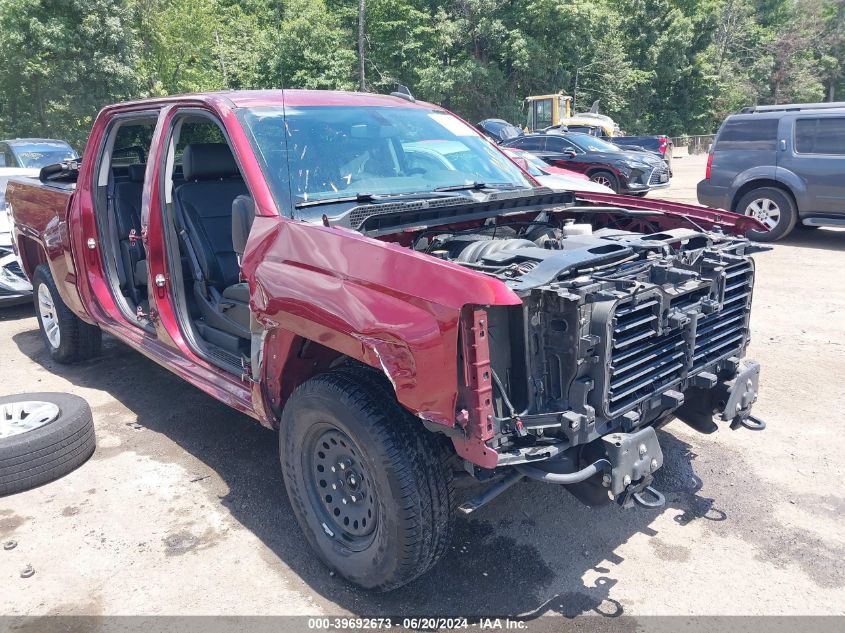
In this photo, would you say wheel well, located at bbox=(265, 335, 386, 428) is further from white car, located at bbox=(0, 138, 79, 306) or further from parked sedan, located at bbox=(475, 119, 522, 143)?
parked sedan, located at bbox=(475, 119, 522, 143)

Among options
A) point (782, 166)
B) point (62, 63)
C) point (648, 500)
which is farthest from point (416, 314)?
point (62, 63)

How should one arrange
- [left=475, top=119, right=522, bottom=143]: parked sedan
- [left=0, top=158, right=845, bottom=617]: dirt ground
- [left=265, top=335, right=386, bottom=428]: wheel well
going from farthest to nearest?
[left=475, top=119, right=522, bottom=143]: parked sedan → [left=265, top=335, right=386, bottom=428]: wheel well → [left=0, top=158, right=845, bottom=617]: dirt ground

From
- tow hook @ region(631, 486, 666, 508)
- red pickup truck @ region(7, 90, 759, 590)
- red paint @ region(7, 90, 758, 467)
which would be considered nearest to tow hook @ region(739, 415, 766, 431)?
red pickup truck @ region(7, 90, 759, 590)

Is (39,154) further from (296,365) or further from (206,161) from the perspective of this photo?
(296,365)

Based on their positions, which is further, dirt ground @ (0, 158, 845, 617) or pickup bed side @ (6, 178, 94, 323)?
pickup bed side @ (6, 178, 94, 323)

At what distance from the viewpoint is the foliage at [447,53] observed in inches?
796

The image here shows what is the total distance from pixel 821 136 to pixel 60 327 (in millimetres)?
9829

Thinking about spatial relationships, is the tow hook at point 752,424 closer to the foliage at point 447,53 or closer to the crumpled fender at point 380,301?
the crumpled fender at point 380,301

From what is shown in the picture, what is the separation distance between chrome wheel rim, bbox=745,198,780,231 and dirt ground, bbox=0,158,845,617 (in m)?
6.00

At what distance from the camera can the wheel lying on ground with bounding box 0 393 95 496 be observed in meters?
3.67

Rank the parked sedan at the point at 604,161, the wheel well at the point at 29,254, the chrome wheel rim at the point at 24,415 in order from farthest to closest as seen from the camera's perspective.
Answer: the parked sedan at the point at 604,161, the wheel well at the point at 29,254, the chrome wheel rim at the point at 24,415

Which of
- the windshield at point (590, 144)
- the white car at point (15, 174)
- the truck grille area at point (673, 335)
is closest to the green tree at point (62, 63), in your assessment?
the white car at point (15, 174)

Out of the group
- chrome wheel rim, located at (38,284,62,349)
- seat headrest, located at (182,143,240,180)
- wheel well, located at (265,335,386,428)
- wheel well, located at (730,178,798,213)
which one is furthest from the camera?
wheel well, located at (730,178,798,213)

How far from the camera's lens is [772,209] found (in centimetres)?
1002
